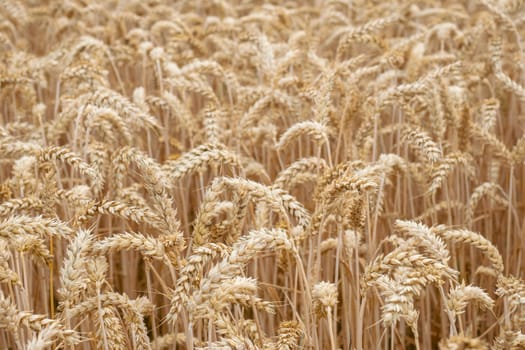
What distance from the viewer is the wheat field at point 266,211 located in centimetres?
158

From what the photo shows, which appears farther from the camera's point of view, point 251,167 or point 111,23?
point 111,23

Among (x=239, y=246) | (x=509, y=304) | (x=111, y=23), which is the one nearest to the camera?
(x=239, y=246)

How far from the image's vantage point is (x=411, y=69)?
9.84ft

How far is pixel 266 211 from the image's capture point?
2.18m

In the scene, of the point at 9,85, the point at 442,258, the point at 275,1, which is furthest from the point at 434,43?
the point at 442,258

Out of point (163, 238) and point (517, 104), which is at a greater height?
point (517, 104)

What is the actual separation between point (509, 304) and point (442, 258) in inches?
14.4

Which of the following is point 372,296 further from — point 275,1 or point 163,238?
point 275,1

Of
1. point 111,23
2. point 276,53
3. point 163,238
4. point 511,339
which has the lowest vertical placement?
point 511,339

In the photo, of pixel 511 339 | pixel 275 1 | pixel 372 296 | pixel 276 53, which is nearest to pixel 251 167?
pixel 372 296

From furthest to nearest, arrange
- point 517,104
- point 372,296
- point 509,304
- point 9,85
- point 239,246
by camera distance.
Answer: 1. point 517,104
2. point 9,85
3. point 372,296
4. point 509,304
5. point 239,246

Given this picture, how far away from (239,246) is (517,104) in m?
2.79

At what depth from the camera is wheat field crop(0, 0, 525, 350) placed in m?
1.58

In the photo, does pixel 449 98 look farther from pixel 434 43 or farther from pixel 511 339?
pixel 434 43
